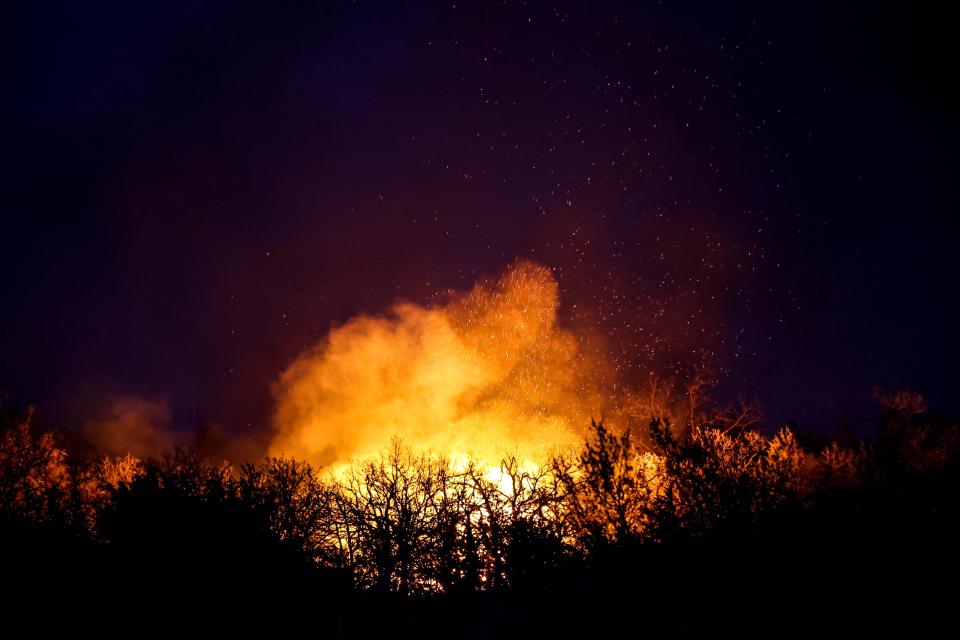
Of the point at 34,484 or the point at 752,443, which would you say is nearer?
the point at 752,443

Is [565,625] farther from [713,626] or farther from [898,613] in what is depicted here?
[898,613]

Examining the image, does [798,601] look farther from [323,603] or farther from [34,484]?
[34,484]

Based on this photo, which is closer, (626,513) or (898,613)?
(898,613)

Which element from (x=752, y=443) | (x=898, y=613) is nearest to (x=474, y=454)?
(x=752, y=443)

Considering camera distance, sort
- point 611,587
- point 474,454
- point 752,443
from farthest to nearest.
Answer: point 474,454
point 752,443
point 611,587

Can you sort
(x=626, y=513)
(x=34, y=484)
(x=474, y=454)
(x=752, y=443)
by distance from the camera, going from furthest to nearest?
1. (x=474, y=454)
2. (x=34, y=484)
3. (x=752, y=443)
4. (x=626, y=513)

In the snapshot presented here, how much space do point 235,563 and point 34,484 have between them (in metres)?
32.1

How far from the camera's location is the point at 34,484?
37.6 metres

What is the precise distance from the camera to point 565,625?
1659 cm

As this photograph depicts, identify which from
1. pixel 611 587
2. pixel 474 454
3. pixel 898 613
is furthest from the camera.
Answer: pixel 474 454

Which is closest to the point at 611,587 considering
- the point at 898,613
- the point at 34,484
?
the point at 898,613

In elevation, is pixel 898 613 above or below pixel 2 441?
below

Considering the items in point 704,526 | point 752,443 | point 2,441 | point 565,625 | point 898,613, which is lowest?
point 898,613

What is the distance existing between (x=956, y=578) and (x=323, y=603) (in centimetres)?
1592
